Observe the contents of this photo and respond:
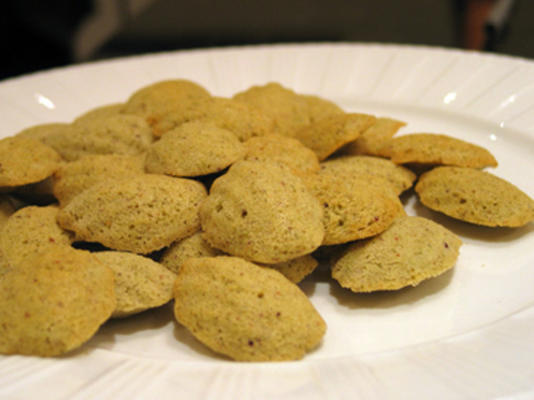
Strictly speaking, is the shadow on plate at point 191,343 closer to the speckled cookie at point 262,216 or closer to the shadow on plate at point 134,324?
the shadow on plate at point 134,324

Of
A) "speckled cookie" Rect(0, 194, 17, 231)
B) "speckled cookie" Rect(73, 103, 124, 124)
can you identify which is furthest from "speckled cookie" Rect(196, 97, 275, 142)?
"speckled cookie" Rect(0, 194, 17, 231)

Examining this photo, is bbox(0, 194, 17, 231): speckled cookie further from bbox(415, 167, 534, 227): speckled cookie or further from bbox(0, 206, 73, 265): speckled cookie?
bbox(415, 167, 534, 227): speckled cookie

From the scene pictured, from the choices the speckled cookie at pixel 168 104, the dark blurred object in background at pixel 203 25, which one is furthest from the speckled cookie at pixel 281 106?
the dark blurred object in background at pixel 203 25

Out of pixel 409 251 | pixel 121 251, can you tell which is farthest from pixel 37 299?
pixel 409 251

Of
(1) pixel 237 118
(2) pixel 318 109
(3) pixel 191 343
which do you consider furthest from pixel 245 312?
(2) pixel 318 109

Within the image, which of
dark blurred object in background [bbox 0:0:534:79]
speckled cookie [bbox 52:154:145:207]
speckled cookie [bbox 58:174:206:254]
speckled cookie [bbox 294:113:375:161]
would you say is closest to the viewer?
speckled cookie [bbox 58:174:206:254]

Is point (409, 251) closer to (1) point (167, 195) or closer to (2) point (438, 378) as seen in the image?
(2) point (438, 378)
